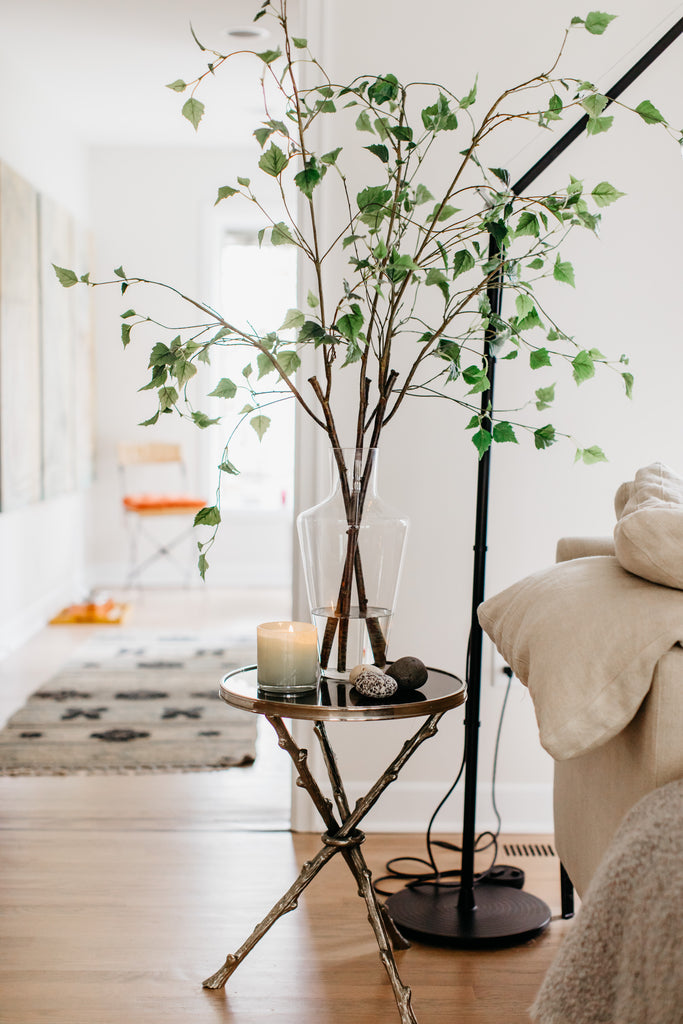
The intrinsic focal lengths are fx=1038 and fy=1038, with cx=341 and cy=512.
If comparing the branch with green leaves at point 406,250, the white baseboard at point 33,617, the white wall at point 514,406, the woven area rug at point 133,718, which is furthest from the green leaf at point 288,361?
the white baseboard at point 33,617

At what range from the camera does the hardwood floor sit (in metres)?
1.84

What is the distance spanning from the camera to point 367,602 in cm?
190

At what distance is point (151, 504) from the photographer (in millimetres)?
6145

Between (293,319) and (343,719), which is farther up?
(293,319)

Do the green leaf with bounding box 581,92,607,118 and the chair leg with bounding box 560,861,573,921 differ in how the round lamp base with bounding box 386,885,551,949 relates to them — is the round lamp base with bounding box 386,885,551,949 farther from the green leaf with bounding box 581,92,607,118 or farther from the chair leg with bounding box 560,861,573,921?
the green leaf with bounding box 581,92,607,118

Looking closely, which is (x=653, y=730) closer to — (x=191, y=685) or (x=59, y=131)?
(x=191, y=685)

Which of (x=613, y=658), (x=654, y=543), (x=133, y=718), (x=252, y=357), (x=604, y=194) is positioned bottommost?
(x=133, y=718)

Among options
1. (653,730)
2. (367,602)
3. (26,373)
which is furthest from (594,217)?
(26,373)

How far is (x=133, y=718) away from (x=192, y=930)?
1.62 metres

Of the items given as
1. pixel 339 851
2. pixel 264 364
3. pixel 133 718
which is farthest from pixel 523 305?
pixel 133 718

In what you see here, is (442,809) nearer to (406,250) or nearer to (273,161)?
(406,250)

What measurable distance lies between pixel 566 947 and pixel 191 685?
3.07 metres

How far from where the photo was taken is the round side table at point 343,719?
5.55 feet

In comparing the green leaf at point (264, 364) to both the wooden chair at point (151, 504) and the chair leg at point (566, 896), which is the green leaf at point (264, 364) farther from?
the wooden chair at point (151, 504)
